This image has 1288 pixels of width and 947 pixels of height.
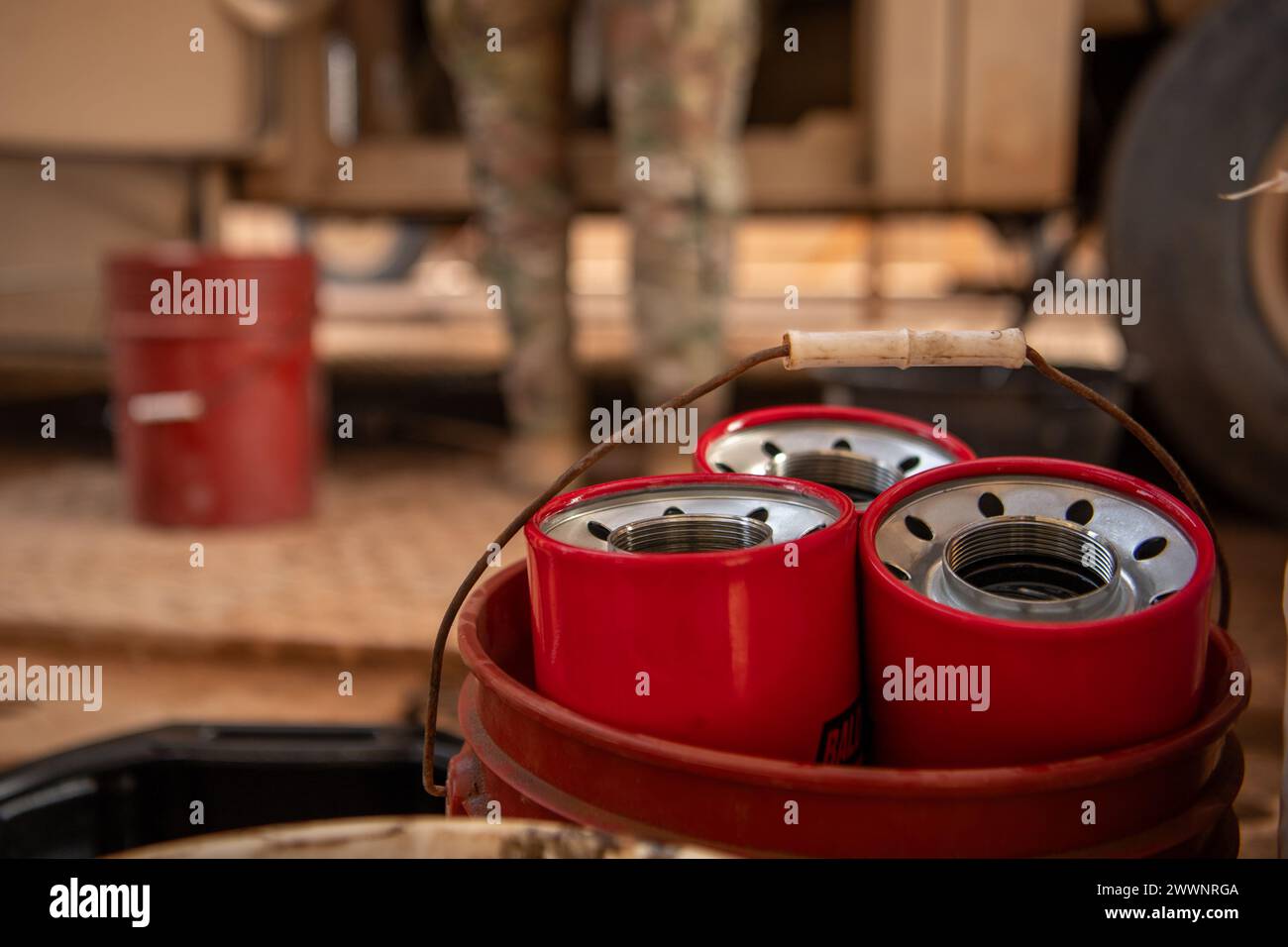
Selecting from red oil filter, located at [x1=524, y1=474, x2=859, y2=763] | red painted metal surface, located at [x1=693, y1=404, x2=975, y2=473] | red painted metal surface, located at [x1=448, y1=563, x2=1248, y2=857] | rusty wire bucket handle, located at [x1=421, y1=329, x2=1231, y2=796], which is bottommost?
red painted metal surface, located at [x1=448, y1=563, x2=1248, y2=857]

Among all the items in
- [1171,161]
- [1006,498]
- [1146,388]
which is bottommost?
[1146,388]

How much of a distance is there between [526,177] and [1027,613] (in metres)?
2.13

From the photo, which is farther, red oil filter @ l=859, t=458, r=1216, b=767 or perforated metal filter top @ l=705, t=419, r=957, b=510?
perforated metal filter top @ l=705, t=419, r=957, b=510

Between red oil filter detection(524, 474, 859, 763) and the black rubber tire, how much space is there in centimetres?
160

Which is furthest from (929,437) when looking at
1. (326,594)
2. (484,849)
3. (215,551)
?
(215,551)

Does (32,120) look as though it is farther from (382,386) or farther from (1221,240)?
(1221,240)

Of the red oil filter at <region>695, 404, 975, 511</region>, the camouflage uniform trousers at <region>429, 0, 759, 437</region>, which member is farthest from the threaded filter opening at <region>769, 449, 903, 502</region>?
the camouflage uniform trousers at <region>429, 0, 759, 437</region>

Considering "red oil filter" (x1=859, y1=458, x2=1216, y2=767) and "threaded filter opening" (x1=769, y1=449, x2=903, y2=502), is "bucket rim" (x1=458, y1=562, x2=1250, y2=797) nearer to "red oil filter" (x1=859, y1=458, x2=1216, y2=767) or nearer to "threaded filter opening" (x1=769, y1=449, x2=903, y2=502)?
"red oil filter" (x1=859, y1=458, x2=1216, y2=767)

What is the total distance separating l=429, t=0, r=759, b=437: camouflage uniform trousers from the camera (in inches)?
92.4

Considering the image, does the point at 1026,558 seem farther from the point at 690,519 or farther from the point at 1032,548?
the point at 690,519

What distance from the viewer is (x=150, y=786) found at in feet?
3.63

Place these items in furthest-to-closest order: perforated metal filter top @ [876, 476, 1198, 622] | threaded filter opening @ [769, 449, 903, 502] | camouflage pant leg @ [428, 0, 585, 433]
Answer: camouflage pant leg @ [428, 0, 585, 433], threaded filter opening @ [769, 449, 903, 502], perforated metal filter top @ [876, 476, 1198, 622]
